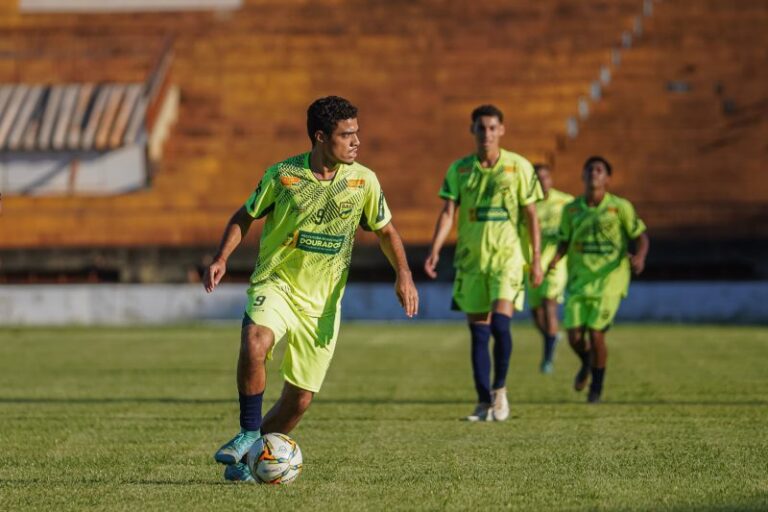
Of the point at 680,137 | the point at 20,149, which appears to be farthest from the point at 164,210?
the point at 680,137

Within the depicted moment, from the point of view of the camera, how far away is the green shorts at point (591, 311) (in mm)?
12453

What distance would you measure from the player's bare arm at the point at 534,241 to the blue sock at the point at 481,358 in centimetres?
58

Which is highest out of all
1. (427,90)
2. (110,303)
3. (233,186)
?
(427,90)

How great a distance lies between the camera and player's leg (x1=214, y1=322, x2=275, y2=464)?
7.20m

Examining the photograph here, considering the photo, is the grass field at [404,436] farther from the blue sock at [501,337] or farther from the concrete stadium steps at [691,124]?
the concrete stadium steps at [691,124]

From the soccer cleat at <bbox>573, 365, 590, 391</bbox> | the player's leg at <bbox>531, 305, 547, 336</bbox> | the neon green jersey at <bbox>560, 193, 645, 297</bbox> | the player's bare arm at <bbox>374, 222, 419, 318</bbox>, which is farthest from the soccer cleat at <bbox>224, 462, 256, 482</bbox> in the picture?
the player's leg at <bbox>531, 305, 547, 336</bbox>

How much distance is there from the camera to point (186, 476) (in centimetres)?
770

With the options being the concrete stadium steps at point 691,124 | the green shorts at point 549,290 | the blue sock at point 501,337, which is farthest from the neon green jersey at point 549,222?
the concrete stadium steps at point 691,124

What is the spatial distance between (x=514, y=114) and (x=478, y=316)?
19.5 metres

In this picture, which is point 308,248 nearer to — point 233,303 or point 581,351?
point 581,351

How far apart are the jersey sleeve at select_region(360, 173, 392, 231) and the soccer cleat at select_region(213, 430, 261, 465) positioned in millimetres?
1296

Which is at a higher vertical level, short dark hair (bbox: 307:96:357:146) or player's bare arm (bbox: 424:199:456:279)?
short dark hair (bbox: 307:96:357:146)

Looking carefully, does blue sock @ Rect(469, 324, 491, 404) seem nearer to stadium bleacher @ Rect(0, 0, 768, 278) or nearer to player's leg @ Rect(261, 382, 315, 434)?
player's leg @ Rect(261, 382, 315, 434)

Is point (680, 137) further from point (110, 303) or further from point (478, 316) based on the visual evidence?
point (478, 316)
